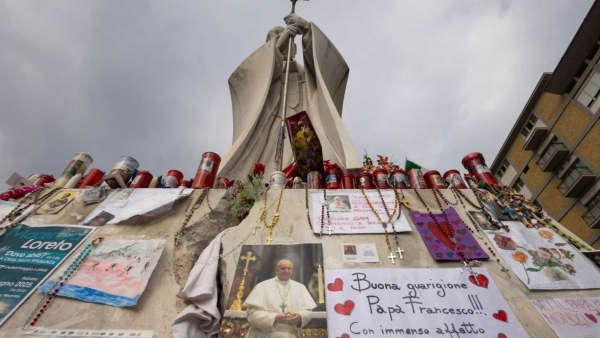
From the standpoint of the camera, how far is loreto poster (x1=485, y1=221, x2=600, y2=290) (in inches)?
144

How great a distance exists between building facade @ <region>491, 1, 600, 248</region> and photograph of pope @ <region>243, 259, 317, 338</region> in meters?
14.6

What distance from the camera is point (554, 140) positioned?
606 inches

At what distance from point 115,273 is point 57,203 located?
2.32 meters

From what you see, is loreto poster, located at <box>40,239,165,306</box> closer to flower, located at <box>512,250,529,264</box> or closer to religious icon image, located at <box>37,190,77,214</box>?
religious icon image, located at <box>37,190,77,214</box>

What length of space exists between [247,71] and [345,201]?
827cm

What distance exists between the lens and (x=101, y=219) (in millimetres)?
4871

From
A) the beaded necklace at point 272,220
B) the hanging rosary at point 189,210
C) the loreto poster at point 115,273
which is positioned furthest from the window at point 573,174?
the loreto poster at point 115,273

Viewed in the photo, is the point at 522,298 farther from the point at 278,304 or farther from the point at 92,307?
the point at 92,307

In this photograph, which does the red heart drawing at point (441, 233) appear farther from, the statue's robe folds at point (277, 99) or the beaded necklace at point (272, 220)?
the statue's robe folds at point (277, 99)

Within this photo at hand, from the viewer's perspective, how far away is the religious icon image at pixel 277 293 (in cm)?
318

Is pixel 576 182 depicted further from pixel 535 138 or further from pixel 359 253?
pixel 359 253

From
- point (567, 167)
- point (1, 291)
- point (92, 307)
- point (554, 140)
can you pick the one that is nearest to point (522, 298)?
point (92, 307)

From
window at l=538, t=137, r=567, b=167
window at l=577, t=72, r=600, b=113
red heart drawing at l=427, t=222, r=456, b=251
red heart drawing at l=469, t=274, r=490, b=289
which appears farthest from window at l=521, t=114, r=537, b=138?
red heart drawing at l=469, t=274, r=490, b=289

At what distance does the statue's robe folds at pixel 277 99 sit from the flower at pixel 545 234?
4.29 metres
